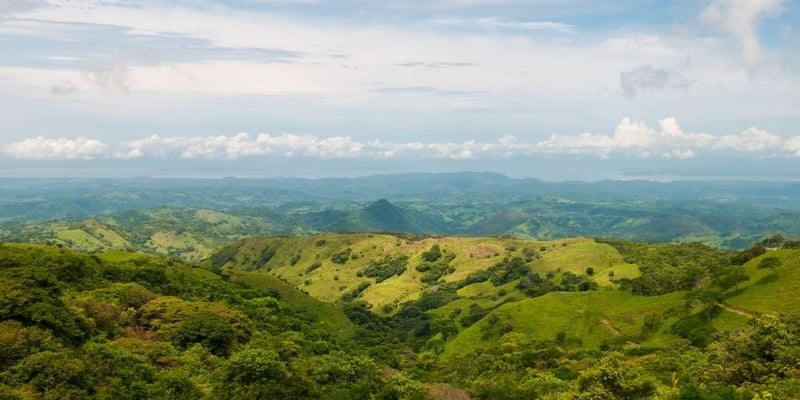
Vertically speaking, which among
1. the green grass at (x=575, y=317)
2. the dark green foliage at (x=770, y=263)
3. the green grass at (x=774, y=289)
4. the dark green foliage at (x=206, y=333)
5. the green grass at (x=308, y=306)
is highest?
the dark green foliage at (x=770, y=263)

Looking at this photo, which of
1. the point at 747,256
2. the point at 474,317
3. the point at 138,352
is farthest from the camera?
the point at 474,317

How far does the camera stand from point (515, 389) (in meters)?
67.9

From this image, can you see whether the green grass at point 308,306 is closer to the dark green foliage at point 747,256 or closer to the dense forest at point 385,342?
the dense forest at point 385,342

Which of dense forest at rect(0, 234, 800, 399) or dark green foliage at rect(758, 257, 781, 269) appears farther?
dark green foliage at rect(758, 257, 781, 269)

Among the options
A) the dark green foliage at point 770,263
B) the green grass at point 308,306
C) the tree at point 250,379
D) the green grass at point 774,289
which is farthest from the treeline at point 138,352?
the dark green foliage at point 770,263

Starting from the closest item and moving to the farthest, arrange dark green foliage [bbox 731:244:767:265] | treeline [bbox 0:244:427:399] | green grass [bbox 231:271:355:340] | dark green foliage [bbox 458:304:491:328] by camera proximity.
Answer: treeline [bbox 0:244:427:399] → dark green foliage [bbox 731:244:767:265] → dark green foliage [bbox 458:304:491:328] → green grass [bbox 231:271:355:340]

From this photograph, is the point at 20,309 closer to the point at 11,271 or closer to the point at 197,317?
the point at 11,271

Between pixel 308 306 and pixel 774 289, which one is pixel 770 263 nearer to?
pixel 774 289

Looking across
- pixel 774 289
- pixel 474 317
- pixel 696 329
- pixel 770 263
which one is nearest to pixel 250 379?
pixel 696 329

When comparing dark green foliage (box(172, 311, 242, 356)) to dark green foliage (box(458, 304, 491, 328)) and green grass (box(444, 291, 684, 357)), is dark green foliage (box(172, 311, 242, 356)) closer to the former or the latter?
green grass (box(444, 291, 684, 357))

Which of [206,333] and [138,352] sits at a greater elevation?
[138,352]

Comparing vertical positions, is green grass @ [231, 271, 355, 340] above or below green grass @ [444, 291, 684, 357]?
below

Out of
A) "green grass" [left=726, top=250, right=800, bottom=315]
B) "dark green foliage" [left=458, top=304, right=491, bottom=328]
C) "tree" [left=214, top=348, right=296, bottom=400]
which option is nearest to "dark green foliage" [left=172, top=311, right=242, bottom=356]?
"tree" [left=214, top=348, right=296, bottom=400]

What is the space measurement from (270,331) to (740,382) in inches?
2828
